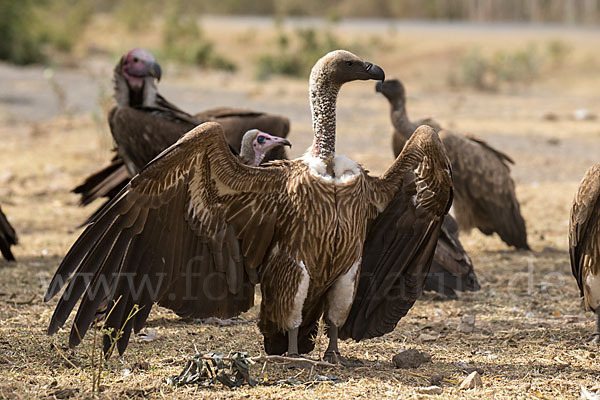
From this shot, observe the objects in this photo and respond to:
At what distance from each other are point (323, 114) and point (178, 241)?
0.99 metres

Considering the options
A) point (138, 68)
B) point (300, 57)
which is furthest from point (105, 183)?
point (300, 57)

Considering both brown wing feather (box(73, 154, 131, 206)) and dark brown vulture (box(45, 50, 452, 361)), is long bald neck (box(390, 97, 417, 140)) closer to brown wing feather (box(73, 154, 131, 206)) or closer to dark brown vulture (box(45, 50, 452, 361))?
brown wing feather (box(73, 154, 131, 206))

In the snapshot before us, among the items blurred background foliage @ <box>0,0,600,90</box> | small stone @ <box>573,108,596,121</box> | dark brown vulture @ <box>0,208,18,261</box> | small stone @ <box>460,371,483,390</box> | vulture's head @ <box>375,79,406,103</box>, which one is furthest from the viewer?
blurred background foliage @ <box>0,0,600,90</box>

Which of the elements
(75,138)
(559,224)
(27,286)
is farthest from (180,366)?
(75,138)

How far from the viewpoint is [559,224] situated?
28.8 ft

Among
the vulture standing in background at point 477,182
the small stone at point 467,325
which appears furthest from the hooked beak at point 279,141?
the vulture standing in background at point 477,182

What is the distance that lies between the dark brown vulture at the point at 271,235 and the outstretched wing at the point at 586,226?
3.03 ft

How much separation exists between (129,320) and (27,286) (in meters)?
2.32

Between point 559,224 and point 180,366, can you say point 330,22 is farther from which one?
point 180,366

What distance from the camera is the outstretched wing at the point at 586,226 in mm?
4965

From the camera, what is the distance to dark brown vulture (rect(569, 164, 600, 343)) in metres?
4.98

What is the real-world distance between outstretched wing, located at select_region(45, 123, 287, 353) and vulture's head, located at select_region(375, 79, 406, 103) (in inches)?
140

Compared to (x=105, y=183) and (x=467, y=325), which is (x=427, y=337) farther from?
(x=105, y=183)

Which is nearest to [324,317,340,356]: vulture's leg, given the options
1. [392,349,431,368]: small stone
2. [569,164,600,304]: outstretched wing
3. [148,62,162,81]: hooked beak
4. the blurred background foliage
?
[392,349,431,368]: small stone
